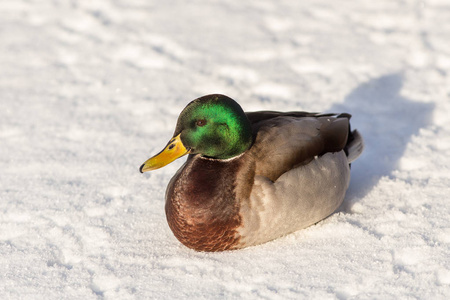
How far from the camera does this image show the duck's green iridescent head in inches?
136

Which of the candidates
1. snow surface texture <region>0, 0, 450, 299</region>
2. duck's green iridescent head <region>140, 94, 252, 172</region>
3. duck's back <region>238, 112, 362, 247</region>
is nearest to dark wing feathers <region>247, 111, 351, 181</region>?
duck's back <region>238, 112, 362, 247</region>

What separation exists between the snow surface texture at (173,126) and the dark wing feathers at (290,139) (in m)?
0.43

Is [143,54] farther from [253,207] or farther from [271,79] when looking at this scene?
[253,207]

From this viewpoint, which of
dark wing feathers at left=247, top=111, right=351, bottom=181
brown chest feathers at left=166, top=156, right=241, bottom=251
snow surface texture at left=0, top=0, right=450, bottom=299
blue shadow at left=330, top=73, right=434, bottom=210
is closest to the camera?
snow surface texture at left=0, top=0, right=450, bottom=299

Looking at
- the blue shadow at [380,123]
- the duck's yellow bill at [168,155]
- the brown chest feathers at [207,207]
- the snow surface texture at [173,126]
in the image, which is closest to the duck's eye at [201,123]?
the duck's yellow bill at [168,155]

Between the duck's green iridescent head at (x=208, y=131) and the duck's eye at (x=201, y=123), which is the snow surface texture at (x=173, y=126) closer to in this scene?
the duck's green iridescent head at (x=208, y=131)

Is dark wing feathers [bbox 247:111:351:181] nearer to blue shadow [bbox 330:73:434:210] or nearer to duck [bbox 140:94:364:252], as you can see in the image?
duck [bbox 140:94:364:252]

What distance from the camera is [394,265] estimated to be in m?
3.34

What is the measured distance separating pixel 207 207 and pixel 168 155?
0.35 metres

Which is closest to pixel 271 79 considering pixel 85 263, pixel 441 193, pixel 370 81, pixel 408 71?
pixel 370 81

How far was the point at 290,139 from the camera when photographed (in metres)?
3.63

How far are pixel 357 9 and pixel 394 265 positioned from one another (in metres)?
3.89

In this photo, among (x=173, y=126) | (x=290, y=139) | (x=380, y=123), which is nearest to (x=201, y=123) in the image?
(x=290, y=139)

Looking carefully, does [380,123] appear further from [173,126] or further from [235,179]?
[235,179]
